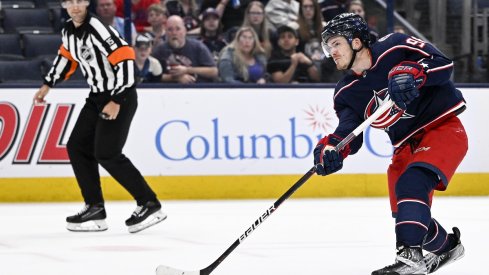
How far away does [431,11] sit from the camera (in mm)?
7785

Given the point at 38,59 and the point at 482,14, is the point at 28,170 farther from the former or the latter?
the point at 482,14

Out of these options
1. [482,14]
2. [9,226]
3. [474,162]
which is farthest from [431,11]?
[9,226]

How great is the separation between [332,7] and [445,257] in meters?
4.36

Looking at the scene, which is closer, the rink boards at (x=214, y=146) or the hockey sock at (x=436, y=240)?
the hockey sock at (x=436, y=240)

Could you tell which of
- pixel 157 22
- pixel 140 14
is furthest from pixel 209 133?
pixel 140 14

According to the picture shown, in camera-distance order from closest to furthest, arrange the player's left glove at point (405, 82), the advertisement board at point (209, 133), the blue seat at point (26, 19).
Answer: the player's left glove at point (405, 82), the advertisement board at point (209, 133), the blue seat at point (26, 19)

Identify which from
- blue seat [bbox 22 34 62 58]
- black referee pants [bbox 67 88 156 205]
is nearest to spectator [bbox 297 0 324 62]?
blue seat [bbox 22 34 62 58]

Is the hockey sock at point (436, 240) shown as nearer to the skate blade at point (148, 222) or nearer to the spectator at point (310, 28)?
the skate blade at point (148, 222)

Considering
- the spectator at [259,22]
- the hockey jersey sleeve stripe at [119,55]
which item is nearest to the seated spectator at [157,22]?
the spectator at [259,22]

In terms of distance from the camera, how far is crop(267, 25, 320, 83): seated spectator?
765cm

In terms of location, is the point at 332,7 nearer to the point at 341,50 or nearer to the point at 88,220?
the point at 88,220

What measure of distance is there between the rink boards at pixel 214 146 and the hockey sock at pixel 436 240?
3269 millimetres

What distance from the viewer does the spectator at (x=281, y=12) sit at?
7934mm

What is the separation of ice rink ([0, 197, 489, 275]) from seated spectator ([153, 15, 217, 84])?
92 centimetres
